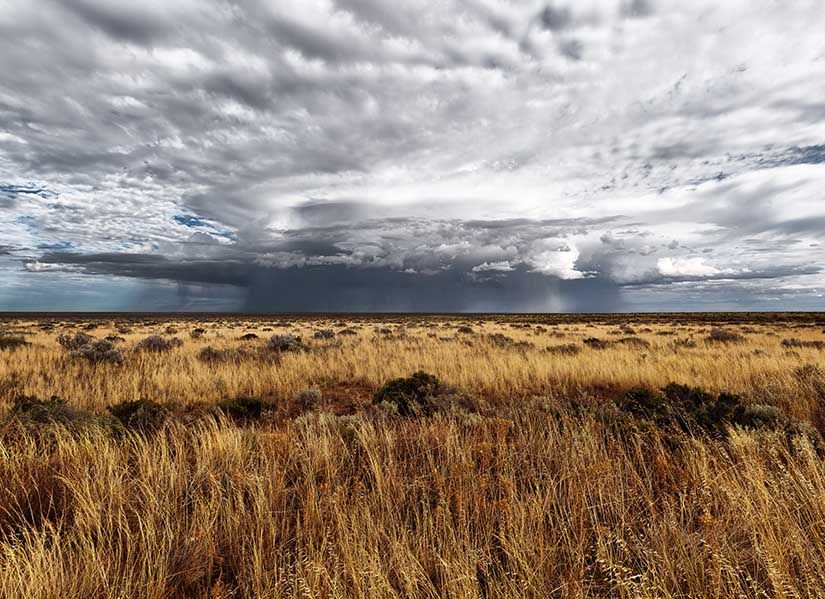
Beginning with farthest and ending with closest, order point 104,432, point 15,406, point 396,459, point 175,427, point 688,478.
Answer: point 15,406 → point 175,427 → point 104,432 → point 396,459 → point 688,478

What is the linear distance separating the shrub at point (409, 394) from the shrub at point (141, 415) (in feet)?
12.2

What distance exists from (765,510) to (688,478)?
2.75ft

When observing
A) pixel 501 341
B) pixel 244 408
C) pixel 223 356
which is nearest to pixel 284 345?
pixel 223 356

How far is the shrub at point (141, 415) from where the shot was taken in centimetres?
654

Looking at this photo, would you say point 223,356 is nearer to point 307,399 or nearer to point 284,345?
point 284,345

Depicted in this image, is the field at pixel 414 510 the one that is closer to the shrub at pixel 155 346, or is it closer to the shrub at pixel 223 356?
the shrub at pixel 223 356

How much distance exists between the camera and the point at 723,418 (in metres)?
6.41

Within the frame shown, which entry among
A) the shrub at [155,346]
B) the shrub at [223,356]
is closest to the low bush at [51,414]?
the shrub at [223,356]

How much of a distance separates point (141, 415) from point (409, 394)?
475cm

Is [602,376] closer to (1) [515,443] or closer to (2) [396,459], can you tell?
(1) [515,443]

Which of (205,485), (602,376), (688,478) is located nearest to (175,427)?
(205,485)

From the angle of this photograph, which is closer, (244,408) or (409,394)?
(244,408)

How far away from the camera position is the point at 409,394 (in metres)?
8.66

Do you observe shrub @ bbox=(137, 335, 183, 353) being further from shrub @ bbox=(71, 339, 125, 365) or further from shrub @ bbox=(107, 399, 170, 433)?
shrub @ bbox=(107, 399, 170, 433)
